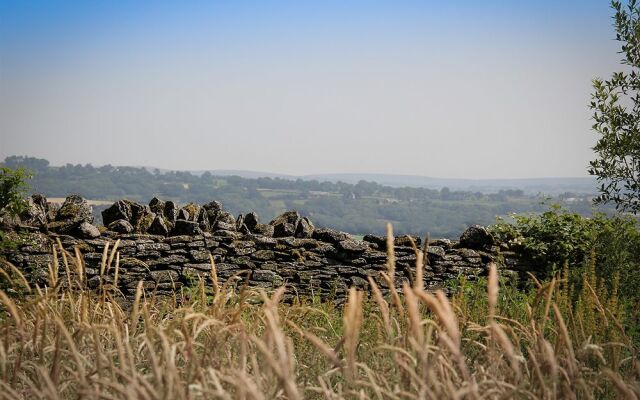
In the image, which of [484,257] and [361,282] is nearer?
[361,282]

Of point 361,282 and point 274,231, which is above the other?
point 274,231

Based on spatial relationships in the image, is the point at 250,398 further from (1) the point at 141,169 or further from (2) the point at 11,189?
(1) the point at 141,169

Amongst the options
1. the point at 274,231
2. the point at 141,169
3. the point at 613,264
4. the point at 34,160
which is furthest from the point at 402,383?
the point at 141,169

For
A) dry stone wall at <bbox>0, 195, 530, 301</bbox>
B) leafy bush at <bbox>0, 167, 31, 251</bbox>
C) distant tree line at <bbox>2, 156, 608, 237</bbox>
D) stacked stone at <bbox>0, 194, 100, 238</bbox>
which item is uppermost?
leafy bush at <bbox>0, 167, 31, 251</bbox>

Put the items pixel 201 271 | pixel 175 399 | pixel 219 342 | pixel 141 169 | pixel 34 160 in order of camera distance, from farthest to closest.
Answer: pixel 141 169 < pixel 34 160 < pixel 201 271 < pixel 219 342 < pixel 175 399

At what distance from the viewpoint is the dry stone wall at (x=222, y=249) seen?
323 inches

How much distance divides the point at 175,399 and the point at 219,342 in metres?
0.86

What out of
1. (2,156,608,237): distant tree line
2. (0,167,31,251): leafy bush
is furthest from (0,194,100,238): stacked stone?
(2,156,608,237): distant tree line

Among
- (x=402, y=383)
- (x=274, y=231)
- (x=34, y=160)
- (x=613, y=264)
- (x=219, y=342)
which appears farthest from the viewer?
(x=34, y=160)

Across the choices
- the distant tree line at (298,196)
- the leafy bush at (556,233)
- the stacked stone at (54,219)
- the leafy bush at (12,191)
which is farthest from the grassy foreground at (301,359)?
the distant tree line at (298,196)

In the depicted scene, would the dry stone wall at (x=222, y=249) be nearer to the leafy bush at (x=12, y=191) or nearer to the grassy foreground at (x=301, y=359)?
the leafy bush at (x=12, y=191)

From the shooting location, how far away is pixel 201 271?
8531 mm

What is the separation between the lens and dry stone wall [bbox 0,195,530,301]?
8.20 meters

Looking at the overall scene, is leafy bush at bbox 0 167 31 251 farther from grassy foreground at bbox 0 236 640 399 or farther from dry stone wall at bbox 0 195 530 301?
grassy foreground at bbox 0 236 640 399
